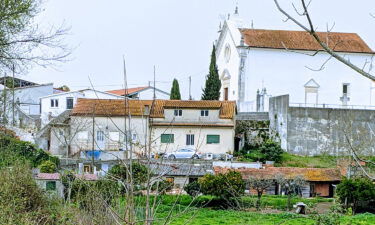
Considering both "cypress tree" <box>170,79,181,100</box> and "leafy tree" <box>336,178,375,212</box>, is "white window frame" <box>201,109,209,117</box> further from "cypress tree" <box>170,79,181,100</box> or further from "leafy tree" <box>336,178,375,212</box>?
"leafy tree" <box>336,178,375,212</box>

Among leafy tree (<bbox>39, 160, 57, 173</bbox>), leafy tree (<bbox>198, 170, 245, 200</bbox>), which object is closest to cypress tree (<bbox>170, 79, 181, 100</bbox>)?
leafy tree (<bbox>39, 160, 57, 173</bbox>)

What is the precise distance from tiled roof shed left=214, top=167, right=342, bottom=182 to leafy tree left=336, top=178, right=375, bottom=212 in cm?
291

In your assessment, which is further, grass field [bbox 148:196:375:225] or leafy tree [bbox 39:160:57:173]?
leafy tree [bbox 39:160:57:173]

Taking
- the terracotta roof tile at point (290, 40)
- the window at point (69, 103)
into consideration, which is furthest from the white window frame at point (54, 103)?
the terracotta roof tile at point (290, 40)

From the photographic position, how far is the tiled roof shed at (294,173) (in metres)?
24.5

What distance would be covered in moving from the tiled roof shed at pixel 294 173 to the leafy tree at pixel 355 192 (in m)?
2.91

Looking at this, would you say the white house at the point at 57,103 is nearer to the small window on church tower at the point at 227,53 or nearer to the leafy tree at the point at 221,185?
the small window on church tower at the point at 227,53

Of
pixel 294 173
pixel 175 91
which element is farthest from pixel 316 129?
pixel 175 91

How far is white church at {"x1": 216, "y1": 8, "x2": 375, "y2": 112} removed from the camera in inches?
1444

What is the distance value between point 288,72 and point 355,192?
703 inches

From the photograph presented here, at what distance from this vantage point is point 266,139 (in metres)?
32.5

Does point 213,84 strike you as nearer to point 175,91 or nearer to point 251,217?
point 175,91

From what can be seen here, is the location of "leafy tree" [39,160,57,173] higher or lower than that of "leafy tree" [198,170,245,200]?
higher

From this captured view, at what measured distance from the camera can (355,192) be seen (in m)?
21.5
